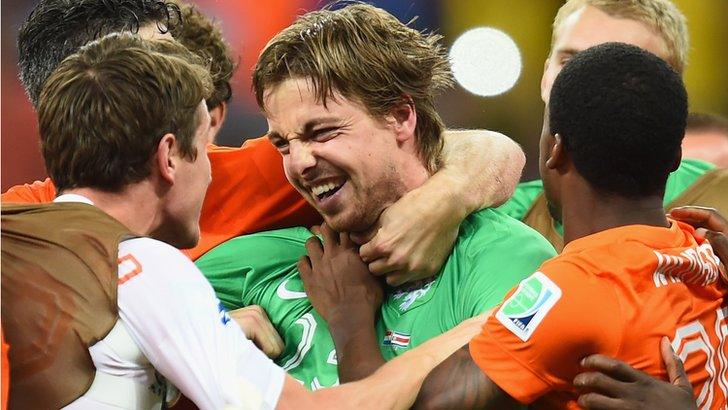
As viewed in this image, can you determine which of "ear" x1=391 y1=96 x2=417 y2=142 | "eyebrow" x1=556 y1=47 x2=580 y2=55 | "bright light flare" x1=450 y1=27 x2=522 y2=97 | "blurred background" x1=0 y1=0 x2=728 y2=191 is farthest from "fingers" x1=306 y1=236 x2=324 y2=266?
"bright light flare" x1=450 y1=27 x2=522 y2=97

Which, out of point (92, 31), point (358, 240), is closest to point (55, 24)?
point (92, 31)

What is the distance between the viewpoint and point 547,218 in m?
3.07

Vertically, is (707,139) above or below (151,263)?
below

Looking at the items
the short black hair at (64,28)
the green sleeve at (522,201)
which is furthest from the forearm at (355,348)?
the green sleeve at (522,201)

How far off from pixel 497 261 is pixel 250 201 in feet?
2.58

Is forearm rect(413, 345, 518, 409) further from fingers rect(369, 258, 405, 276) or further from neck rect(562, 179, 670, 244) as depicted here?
fingers rect(369, 258, 405, 276)

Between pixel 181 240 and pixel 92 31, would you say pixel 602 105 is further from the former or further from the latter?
pixel 92 31

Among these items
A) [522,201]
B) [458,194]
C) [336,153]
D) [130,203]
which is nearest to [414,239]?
[458,194]

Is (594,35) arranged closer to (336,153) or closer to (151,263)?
(336,153)

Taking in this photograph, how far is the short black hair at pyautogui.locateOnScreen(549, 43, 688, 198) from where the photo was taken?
1.73m

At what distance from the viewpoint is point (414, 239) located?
217 cm

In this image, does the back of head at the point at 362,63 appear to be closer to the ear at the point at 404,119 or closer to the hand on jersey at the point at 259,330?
the ear at the point at 404,119

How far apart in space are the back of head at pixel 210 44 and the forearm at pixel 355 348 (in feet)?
4.14

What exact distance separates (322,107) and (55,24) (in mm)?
849
